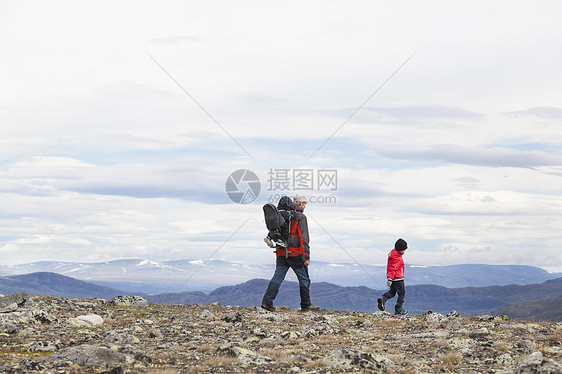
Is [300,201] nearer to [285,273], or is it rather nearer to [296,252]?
[296,252]

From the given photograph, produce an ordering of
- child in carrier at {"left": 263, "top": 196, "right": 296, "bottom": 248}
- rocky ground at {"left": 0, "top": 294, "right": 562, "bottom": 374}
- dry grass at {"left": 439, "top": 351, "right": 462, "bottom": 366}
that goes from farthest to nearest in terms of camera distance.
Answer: child in carrier at {"left": 263, "top": 196, "right": 296, "bottom": 248}
dry grass at {"left": 439, "top": 351, "right": 462, "bottom": 366}
rocky ground at {"left": 0, "top": 294, "right": 562, "bottom": 374}

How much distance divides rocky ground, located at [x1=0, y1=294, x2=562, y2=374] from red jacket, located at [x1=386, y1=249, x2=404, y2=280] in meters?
3.49

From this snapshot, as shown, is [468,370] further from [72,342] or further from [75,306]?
[75,306]

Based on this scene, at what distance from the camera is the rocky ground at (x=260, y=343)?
12242 mm

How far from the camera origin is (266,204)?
2177 centimetres

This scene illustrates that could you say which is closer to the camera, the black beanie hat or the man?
the man

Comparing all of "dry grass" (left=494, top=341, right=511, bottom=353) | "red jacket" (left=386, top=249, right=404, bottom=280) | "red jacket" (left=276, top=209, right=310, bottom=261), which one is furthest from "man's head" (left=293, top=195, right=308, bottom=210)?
"dry grass" (left=494, top=341, right=511, bottom=353)

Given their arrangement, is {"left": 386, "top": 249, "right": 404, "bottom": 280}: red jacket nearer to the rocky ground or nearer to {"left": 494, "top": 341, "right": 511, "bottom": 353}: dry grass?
the rocky ground

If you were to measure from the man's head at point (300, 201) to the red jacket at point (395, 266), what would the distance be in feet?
20.9

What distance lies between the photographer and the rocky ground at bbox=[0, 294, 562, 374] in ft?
40.2

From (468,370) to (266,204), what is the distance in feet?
→ 36.4

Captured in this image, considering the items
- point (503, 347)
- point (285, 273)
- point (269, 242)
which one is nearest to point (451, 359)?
point (503, 347)

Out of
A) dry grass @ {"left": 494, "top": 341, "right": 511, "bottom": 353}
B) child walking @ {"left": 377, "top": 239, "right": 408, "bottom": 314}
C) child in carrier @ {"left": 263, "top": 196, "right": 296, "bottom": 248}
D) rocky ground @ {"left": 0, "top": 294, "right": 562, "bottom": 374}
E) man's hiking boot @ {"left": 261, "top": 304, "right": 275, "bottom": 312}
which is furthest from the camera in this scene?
child walking @ {"left": 377, "top": 239, "right": 408, "bottom": 314}

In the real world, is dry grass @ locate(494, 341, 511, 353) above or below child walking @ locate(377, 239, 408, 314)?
below
